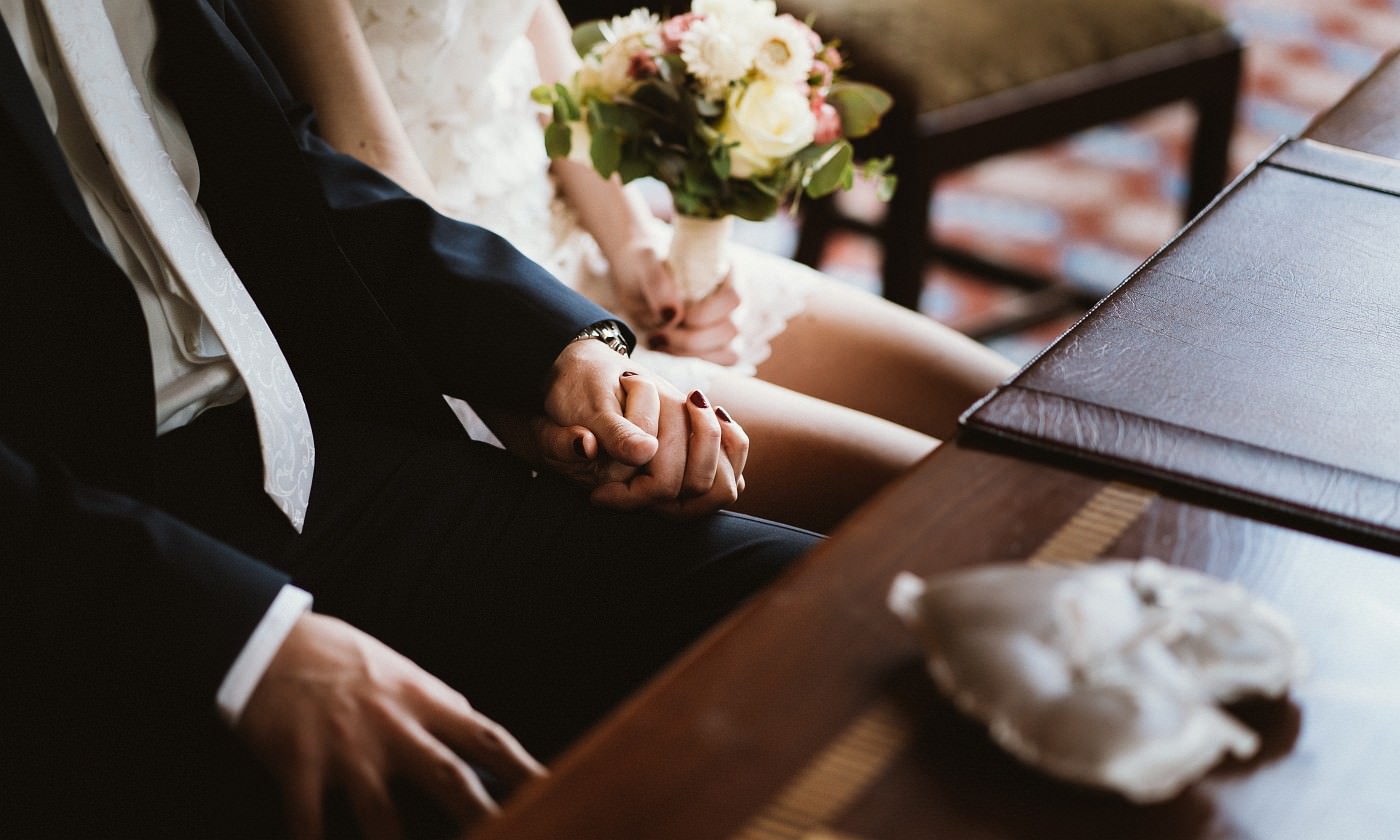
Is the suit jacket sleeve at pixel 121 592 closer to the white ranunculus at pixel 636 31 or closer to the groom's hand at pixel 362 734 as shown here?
the groom's hand at pixel 362 734

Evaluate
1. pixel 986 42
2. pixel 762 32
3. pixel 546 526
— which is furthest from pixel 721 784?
pixel 986 42

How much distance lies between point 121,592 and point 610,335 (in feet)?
1.51

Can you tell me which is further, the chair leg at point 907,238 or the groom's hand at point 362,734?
the chair leg at point 907,238

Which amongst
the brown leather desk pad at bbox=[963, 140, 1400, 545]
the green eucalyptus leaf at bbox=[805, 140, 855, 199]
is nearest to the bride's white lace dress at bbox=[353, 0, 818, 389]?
the green eucalyptus leaf at bbox=[805, 140, 855, 199]

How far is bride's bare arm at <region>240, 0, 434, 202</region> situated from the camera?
1.30 meters

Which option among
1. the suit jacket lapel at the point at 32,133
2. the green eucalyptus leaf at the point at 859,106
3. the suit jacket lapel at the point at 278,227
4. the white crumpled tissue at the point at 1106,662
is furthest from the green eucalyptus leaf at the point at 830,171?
the white crumpled tissue at the point at 1106,662

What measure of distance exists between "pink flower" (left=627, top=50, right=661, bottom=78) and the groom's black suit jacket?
1.05ft

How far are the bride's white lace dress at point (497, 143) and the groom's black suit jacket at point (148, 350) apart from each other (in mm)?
281

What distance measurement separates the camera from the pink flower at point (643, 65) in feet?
4.58

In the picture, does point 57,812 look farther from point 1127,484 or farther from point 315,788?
point 1127,484

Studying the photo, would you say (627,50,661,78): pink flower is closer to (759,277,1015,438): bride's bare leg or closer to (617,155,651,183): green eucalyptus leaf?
→ (617,155,651,183): green eucalyptus leaf

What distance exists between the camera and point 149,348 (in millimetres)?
944

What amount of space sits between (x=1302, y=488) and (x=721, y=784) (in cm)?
38

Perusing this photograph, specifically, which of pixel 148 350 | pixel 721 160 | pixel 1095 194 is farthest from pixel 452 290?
pixel 1095 194
